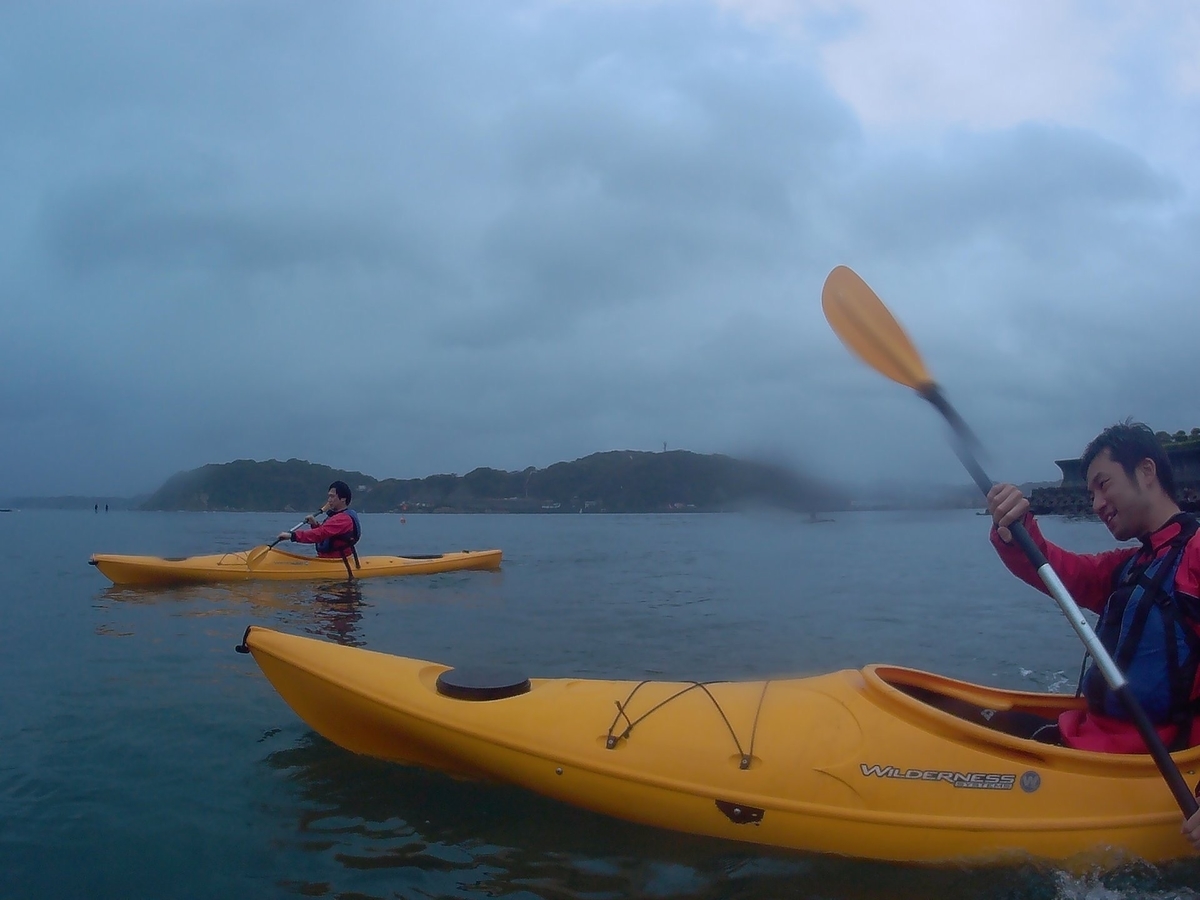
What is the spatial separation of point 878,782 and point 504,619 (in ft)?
23.5

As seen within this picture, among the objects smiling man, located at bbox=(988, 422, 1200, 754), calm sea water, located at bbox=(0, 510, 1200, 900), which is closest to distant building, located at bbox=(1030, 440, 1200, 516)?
calm sea water, located at bbox=(0, 510, 1200, 900)

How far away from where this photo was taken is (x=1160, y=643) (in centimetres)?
318

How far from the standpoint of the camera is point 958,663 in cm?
809

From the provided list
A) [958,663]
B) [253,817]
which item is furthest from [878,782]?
[958,663]

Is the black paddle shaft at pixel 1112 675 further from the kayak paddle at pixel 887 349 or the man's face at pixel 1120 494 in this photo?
the man's face at pixel 1120 494

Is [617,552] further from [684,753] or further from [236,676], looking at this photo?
[684,753]

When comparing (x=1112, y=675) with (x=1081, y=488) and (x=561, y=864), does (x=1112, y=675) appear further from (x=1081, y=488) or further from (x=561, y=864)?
(x=1081, y=488)

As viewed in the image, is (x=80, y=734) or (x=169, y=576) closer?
(x=80, y=734)

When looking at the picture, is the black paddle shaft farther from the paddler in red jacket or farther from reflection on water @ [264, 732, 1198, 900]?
the paddler in red jacket

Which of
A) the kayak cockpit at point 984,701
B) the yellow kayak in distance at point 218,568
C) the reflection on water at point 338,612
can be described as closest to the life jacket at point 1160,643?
the kayak cockpit at point 984,701

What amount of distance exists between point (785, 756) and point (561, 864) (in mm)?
1093

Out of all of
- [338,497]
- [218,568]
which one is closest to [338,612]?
[338,497]

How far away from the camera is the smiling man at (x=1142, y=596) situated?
3.14m

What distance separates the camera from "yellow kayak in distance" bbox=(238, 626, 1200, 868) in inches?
127
